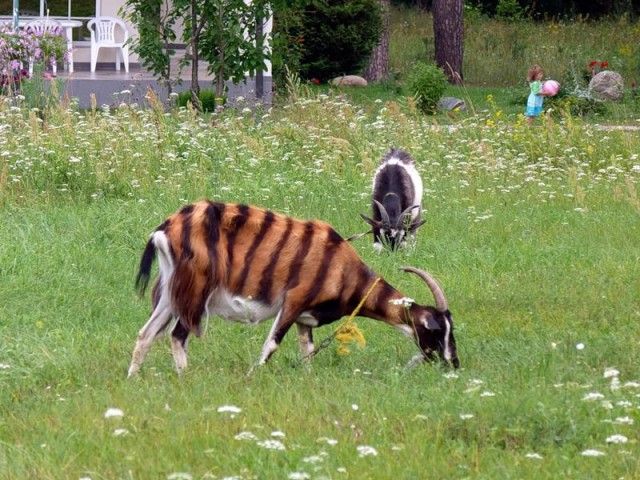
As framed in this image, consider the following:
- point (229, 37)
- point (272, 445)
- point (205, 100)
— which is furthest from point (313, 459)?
point (205, 100)

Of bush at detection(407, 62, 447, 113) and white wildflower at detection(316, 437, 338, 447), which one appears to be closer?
white wildflower at detection(316, 437, 338, 447)

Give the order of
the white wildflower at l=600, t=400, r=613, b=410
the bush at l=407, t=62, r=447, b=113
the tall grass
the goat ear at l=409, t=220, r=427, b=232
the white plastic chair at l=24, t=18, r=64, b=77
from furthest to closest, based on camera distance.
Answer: the tall grass
the bush at l=407, t=62, r=447, b=113
the white plastic chair at l=24, t=18, r=64, b=77
the goat ear at l=409, t=220, r=427, b=232
the white wildflower at l=600, t=400, r=613, b=410

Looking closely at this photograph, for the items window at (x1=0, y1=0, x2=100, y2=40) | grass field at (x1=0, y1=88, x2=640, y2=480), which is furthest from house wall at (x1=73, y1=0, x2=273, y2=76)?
grass field at (x1=0, y1=88, x2=640, y2=480)

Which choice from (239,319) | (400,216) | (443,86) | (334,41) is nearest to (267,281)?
(239,319)

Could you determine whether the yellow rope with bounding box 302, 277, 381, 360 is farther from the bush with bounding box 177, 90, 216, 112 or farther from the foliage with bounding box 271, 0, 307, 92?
the foliage with bounding box 271, 0, 307, 92

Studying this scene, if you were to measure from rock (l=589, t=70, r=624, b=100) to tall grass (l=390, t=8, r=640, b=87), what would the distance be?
0.58 meters

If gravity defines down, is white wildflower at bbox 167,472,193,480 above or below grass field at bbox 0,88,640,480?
above

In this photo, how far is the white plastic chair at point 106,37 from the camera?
2589 cm

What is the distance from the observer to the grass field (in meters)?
6.07

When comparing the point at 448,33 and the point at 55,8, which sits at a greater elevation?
the point at 55,8

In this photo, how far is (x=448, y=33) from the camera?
3097cm

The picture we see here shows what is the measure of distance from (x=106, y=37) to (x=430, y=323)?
64.9 feet

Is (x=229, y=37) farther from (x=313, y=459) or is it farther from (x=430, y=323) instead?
(x=313, y=459)

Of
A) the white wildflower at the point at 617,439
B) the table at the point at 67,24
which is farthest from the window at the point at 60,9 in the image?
the white wildflower at the point at 617,439
